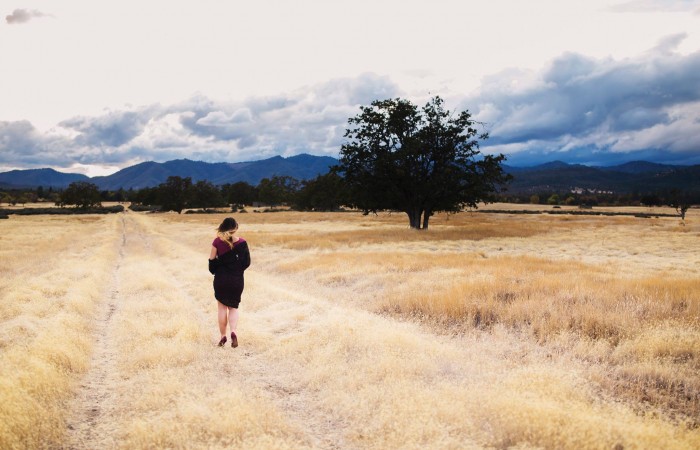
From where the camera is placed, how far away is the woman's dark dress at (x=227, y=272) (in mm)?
8398

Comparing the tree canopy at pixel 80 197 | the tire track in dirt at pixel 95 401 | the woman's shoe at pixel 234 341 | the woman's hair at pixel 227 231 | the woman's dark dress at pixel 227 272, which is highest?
the tree canopy at pixel 80 197

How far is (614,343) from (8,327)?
13.1 meters

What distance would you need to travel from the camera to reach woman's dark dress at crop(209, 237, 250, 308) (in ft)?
27.6

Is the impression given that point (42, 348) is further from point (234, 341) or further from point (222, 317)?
point (234, 341)

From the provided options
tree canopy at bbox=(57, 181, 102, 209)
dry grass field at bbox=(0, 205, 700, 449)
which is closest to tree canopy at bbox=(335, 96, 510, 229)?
dry grass field at bbox=(0, 205, 700, 449)

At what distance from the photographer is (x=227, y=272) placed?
8445mm

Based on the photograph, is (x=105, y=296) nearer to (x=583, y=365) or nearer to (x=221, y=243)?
(x=221, y=243)

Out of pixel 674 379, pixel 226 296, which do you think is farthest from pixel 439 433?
pixel 226 296

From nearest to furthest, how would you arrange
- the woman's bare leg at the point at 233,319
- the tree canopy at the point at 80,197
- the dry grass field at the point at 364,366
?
the dry grass field at the point at 364,366 < the woman's bare leg at the point at 233,319 < the tree canopy at the point at 80,197

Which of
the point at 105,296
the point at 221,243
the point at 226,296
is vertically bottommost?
the point at 105,296

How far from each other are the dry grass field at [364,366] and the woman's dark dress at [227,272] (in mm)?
1014

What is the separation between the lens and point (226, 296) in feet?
27.6

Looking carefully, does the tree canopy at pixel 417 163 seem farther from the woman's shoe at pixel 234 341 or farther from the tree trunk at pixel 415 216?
the woman's shoe at pixel 234 341

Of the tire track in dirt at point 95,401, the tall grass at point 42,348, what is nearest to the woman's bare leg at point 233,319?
the tire track in dirt at point 95,401
